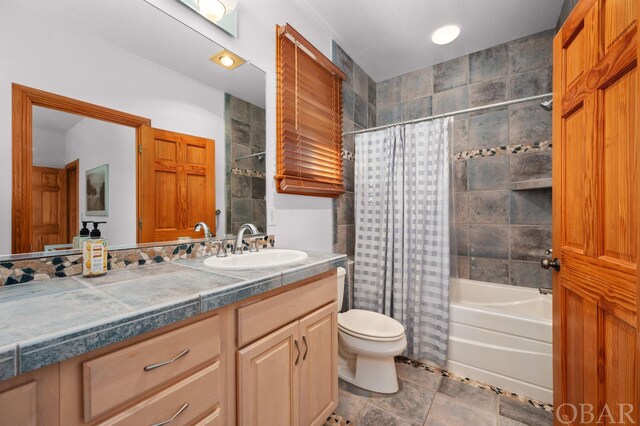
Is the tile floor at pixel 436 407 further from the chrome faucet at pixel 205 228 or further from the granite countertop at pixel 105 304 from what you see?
the chrome faucet at pixel 205 228

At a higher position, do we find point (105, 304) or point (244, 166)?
point (244, 166)

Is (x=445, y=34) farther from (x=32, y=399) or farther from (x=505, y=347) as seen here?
(x=32, y=399)

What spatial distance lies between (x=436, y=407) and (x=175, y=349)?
160 cm

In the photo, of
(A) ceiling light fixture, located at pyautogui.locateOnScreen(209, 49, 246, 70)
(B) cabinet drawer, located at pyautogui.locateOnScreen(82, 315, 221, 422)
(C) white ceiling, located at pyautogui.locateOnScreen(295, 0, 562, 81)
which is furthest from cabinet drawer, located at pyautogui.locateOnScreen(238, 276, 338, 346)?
(C) white ceiling, located at pyautogui.locateOnScreen(295, 0, 562, 81)

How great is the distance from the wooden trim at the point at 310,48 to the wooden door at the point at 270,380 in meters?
1.76

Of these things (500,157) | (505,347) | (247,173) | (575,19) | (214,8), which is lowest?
(505,347)

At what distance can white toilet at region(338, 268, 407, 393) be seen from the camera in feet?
5.46

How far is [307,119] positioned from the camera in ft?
6.42

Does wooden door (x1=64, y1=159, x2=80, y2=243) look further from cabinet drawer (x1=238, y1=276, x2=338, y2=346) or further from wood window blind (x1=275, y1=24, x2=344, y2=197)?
wood window blind (x1=275, y1=24, x2=344, y2=197)

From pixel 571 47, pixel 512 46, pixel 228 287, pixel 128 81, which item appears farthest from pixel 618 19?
pixel 512 46

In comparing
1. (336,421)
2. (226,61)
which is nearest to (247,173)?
(226,61)

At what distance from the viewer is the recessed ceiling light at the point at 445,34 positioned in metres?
2.11

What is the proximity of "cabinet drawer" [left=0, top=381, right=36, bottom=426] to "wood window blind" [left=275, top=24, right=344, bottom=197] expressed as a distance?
1362 millimetres

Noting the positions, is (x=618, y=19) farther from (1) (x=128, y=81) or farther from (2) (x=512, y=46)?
(2) (x=512, y=46)
